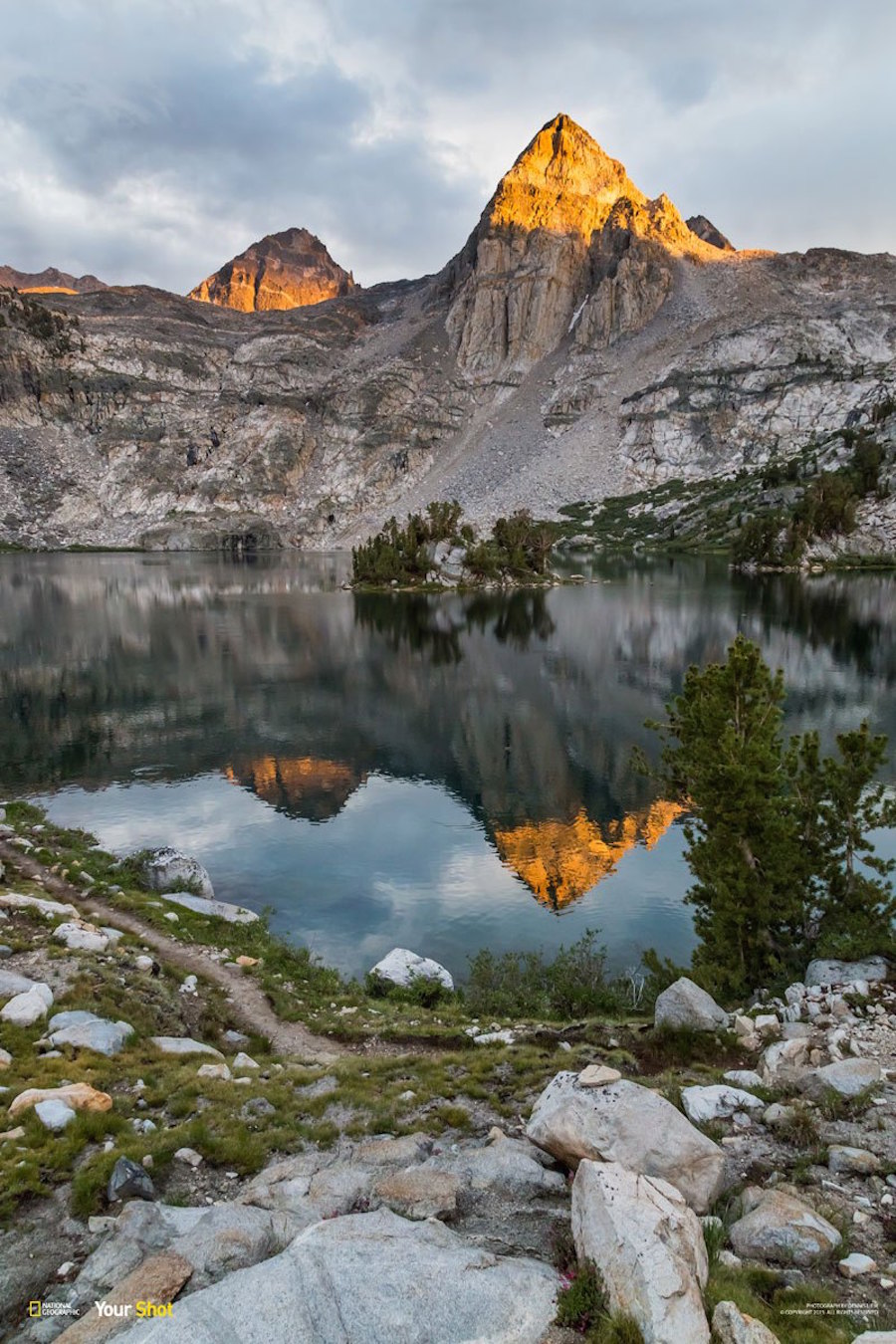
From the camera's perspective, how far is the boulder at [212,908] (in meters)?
21.6

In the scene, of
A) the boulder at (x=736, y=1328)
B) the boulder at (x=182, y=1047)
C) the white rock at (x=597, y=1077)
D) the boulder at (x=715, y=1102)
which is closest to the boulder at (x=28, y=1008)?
the boulder at (x=182, y=1047)

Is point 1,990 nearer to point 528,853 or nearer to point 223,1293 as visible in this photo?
point 223,1293

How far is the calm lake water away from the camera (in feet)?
82.1

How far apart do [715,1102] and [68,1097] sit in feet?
29.7

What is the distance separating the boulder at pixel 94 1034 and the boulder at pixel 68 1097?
5.95 feet

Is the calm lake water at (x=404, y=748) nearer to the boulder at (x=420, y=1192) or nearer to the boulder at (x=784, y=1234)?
the boulder at (x=420, y=1192)

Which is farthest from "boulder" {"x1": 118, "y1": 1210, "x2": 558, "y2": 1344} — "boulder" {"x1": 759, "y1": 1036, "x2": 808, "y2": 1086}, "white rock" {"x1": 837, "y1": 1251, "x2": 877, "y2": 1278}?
"boulder" {"x1": 759, "y1": 1036, "x2": 808, "y2": 1086}

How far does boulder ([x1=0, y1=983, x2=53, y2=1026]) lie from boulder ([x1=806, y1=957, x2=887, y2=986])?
14.8m

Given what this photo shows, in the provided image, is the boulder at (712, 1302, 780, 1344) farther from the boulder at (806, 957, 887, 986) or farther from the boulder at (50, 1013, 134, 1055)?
the boulder at (50, 1013, 134, 1055)

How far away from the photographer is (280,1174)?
8.69 metres

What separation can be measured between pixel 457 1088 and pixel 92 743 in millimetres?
35795

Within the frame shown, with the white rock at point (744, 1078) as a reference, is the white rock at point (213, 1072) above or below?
below

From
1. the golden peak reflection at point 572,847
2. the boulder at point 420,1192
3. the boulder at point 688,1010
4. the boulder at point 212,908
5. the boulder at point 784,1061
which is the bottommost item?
the golden peak reflection at point 572,847

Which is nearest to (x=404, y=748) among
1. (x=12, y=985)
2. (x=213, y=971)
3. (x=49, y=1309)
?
(x=213, y=971)
